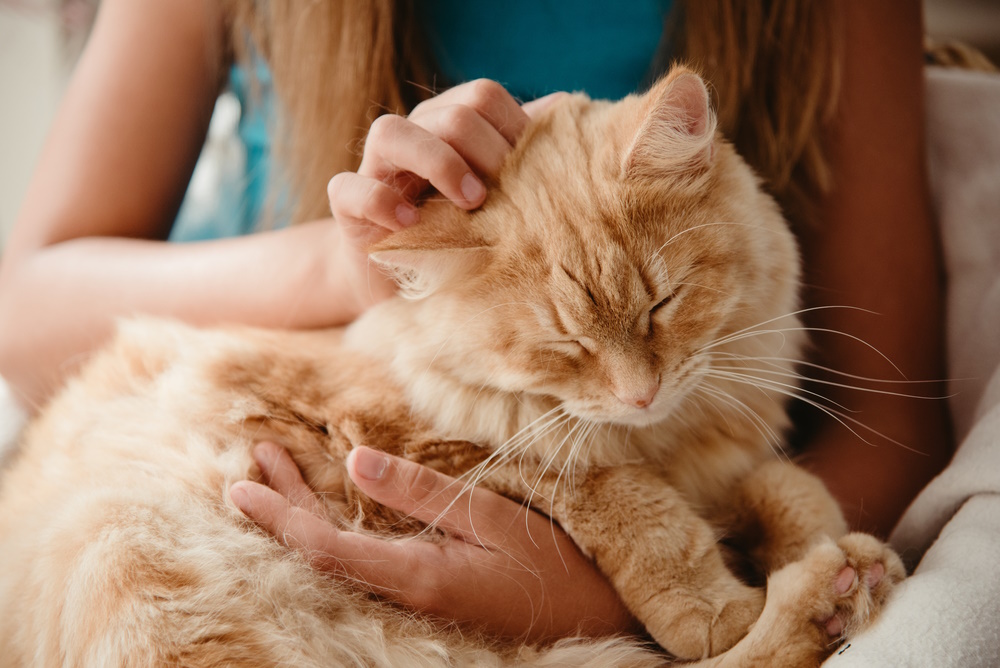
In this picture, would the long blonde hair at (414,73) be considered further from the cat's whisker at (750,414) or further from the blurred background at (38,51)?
the blurred background at (38,51)

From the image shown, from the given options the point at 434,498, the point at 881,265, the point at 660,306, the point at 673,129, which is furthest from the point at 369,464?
the point at 881,265

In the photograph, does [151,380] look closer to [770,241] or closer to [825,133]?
[770,241]

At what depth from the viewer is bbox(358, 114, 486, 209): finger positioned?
823 mm

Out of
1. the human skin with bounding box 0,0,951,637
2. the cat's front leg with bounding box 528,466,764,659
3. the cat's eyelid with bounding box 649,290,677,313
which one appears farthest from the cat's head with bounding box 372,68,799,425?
the human skin with bounding box 0,0,951,637

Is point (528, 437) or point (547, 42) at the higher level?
point (547, 42)

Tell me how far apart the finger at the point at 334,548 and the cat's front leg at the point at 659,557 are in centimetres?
21

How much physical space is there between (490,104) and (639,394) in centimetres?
43

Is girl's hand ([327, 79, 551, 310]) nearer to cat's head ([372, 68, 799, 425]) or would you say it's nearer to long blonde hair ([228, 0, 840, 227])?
cat's head ([372, 68, 799, 425])

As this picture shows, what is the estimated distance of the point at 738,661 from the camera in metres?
0.79

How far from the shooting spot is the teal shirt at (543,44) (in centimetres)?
135

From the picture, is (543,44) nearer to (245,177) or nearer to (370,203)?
(370,203)

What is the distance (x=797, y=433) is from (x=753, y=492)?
18.1 inches

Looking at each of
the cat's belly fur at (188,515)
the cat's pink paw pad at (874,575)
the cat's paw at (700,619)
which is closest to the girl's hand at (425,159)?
the cat's belly fur at (188,515)

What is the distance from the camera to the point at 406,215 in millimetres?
879
